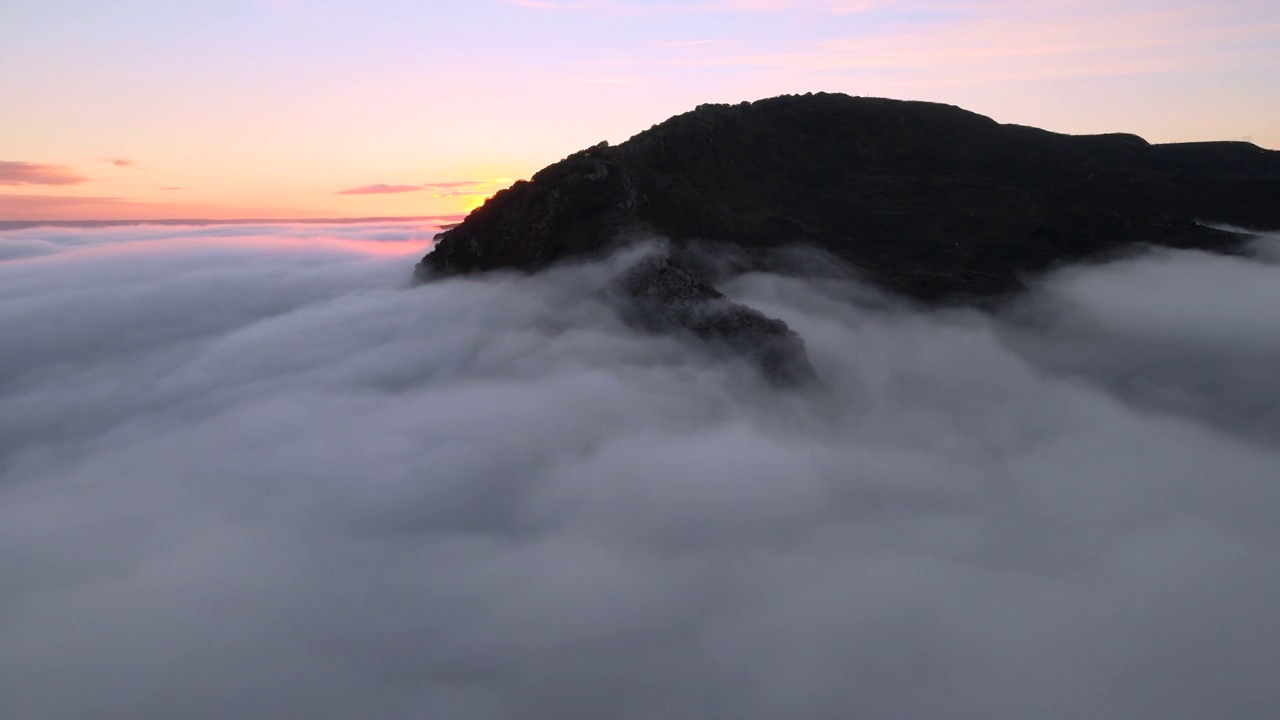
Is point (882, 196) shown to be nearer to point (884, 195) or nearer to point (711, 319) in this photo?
point (884, 195)

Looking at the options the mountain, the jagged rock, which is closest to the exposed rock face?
the mountain

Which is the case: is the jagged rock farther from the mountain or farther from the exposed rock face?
the mountain

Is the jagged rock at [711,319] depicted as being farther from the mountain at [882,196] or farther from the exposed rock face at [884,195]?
the mountain at [882,196]

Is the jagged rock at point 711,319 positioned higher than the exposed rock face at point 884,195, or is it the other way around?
the exposed rock face at point 884,195

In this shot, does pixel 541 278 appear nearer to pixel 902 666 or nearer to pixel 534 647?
pixel 534 647

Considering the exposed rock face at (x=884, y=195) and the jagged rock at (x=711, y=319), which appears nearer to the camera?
the jagged rock at (x=711, y=319)

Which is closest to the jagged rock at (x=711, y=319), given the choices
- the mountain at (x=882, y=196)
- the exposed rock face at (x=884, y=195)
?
the exposed rock face at (x=884, y=195)

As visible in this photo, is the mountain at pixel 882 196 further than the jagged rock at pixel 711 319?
Yes

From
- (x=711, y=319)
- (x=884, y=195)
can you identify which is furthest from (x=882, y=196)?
(x=711, y=319)
